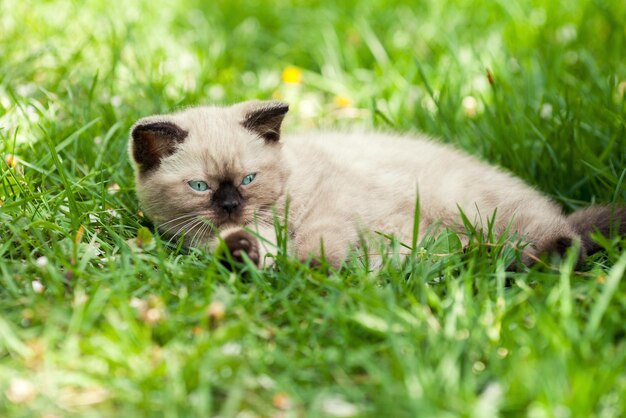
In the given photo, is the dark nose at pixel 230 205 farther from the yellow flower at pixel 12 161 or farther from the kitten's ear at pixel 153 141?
the yellow flower at pixel 12 161

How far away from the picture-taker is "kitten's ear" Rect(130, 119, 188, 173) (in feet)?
9.59

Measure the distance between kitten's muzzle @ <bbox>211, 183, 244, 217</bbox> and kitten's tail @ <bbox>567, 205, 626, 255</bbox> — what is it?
1375 millimetres

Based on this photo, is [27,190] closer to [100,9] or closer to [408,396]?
[408,396]


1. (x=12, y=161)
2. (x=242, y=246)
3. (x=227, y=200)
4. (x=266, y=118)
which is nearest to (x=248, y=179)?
(x=227, y=200)

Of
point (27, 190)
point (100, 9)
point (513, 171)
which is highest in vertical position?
point (100, 9)

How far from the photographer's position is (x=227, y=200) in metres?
2.91

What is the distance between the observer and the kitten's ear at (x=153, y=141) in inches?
115

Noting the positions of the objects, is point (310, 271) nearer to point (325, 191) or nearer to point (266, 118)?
point (325, 191)

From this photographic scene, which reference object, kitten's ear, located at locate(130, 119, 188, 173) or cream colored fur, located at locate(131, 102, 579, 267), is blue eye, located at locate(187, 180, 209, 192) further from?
kitten's ear, located at locate(130, 119, 188, 173)

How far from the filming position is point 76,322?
220 cm

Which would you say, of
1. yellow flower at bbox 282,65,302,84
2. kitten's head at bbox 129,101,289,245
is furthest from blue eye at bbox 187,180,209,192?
yellow flower at bbox 282,65,302,84

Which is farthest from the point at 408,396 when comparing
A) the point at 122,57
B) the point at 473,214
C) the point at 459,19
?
the point at 459,19

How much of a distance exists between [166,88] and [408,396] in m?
3.04

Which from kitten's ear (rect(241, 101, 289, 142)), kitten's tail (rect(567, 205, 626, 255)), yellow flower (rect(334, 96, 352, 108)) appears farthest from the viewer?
yellow flower (rect(334, 96, 352, 108))
